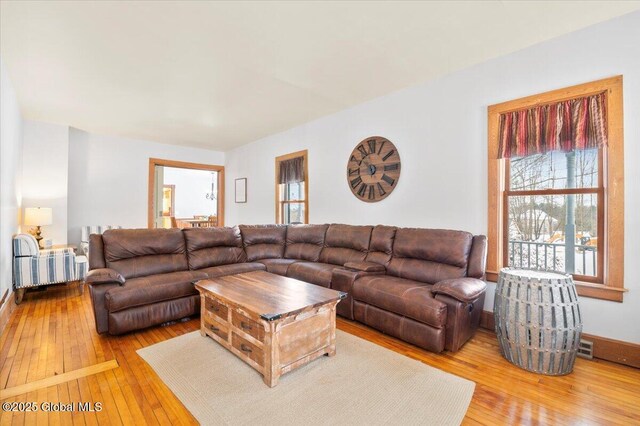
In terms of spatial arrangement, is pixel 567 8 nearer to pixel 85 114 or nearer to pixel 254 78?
pixel 254 78

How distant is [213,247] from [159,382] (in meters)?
2.13

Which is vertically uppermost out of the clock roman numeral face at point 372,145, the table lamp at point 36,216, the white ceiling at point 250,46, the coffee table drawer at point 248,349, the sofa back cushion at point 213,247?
the white ceiling at point 250,46

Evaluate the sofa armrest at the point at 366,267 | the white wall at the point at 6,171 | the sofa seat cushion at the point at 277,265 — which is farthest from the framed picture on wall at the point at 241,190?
the sofa armrest at the point at 366,267

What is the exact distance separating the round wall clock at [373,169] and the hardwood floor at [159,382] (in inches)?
75.0

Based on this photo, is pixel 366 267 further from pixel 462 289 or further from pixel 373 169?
pixel 373 169

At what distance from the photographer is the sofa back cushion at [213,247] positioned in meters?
3.75

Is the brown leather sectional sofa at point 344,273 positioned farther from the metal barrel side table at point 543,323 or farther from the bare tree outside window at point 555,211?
the bare tree outside window at point 555,211

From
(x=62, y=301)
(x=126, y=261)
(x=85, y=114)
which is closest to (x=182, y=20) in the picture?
(x=126, y=261)

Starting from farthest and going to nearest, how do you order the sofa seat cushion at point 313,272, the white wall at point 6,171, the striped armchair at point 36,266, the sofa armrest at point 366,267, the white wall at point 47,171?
the white wall at point 47,171, the striped armchair at point 36,266, the sofa seat cushion at point 313,272, the sofa armrest at point 366,267, the white wall at point 6,171

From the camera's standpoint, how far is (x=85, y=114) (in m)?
4.55

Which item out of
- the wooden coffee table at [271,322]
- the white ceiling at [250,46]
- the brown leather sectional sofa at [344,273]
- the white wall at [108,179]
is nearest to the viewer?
the wooden coffee table at [271,322]

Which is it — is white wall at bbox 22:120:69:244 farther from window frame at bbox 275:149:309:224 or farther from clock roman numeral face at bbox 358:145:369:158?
clock roman numeral face at bbox 358:145:369:158

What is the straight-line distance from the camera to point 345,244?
397 centimetres

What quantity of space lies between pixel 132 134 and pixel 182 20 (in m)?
4.35
